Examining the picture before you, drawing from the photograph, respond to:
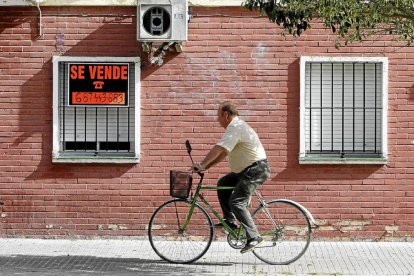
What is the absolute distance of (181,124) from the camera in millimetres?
13242

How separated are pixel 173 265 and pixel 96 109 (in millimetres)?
3072

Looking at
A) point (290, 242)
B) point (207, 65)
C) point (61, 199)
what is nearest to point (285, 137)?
point (207, 65)

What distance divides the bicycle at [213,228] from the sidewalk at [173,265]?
0.14 meters

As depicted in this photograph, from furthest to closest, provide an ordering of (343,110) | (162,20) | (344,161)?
(343,110)
(344,161)
(162,20)

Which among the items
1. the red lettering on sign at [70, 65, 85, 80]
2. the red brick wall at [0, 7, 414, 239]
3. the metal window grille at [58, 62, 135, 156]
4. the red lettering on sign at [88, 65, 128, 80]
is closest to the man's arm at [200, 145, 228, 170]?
the red brick wall at [0, 7, 414, 239]

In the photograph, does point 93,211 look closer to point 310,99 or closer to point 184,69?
point 184,69

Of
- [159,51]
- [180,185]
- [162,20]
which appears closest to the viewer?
[180,185]

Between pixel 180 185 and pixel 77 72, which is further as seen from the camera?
pixel 77 72

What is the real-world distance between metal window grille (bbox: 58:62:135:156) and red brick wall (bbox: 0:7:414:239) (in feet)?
0.74

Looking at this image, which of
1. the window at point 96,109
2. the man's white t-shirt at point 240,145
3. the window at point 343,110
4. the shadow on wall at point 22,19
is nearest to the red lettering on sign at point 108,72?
the window at point 96,109

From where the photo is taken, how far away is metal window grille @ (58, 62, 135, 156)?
13391 millimetres

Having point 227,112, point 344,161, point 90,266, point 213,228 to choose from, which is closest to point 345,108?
point 344,161

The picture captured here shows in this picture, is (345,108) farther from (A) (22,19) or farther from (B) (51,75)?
(A) (22,19)

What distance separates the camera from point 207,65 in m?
13.2
